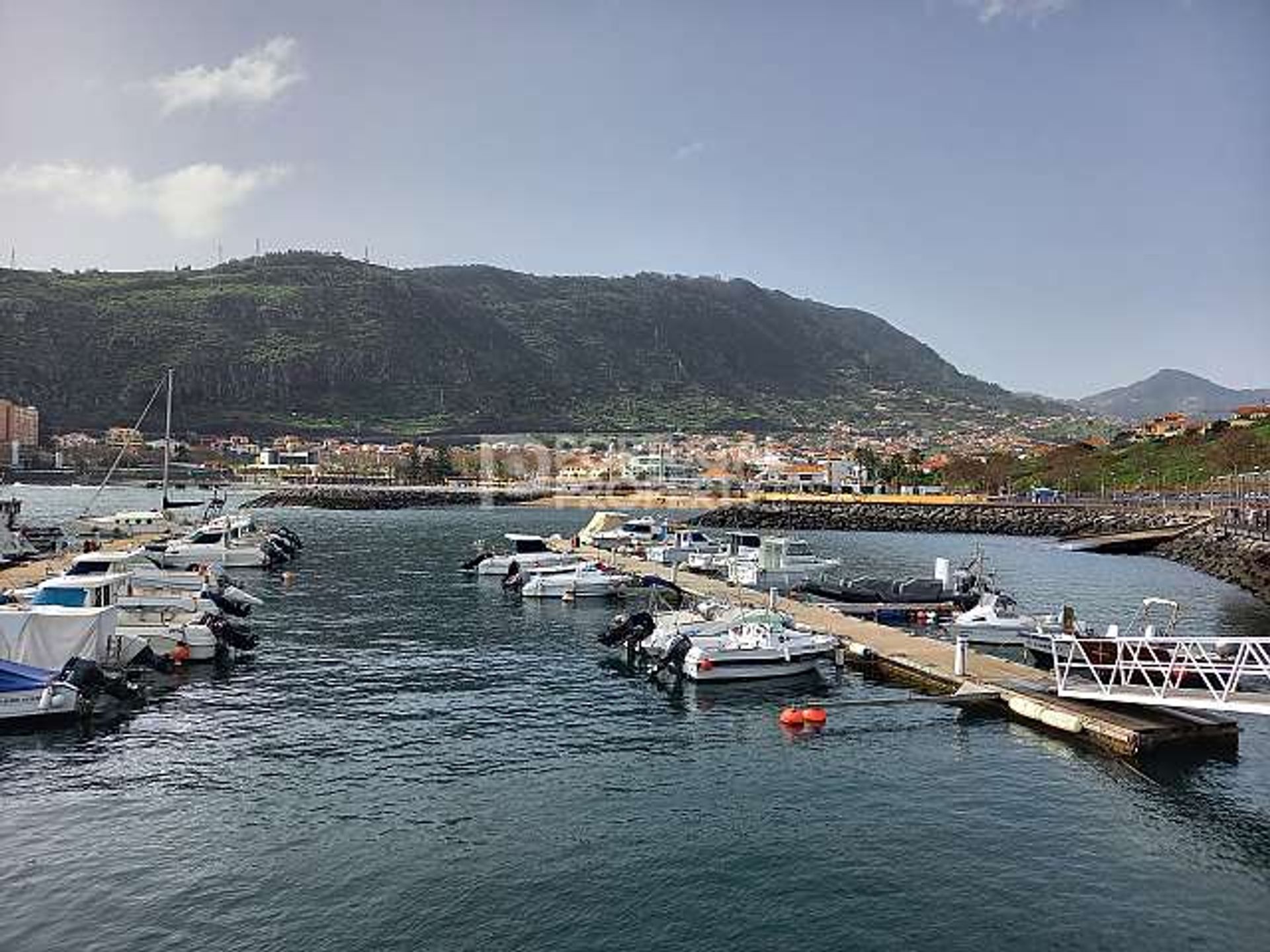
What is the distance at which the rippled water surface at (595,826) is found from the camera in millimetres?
16234

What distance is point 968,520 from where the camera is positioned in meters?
119

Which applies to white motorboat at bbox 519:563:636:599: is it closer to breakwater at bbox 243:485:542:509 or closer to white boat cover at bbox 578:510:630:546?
white boat cover at bbox 578:510:630:546

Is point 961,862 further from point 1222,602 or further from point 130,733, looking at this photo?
point 1222,602

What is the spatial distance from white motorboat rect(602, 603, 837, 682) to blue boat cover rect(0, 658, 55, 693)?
709 inches

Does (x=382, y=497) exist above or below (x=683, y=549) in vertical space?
above

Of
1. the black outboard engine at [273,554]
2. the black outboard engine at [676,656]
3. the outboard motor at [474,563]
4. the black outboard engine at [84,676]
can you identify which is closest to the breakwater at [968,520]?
the outboard motor at [474,563]

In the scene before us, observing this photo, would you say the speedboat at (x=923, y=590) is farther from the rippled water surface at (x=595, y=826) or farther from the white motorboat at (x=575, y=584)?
the rippled water surface at (x=595, y=826)

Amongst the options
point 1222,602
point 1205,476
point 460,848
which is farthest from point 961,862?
point 1205,476

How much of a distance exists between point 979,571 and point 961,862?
32825mm

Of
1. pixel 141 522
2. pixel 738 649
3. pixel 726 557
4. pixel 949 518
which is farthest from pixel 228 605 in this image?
pixel 949 518

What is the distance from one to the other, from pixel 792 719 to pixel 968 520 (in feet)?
320

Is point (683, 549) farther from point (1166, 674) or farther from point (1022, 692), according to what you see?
point (1166, 674)

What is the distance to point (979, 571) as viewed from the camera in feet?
163

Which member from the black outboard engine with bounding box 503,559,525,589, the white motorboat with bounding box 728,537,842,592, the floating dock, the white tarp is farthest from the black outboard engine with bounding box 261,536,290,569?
the white tarp
